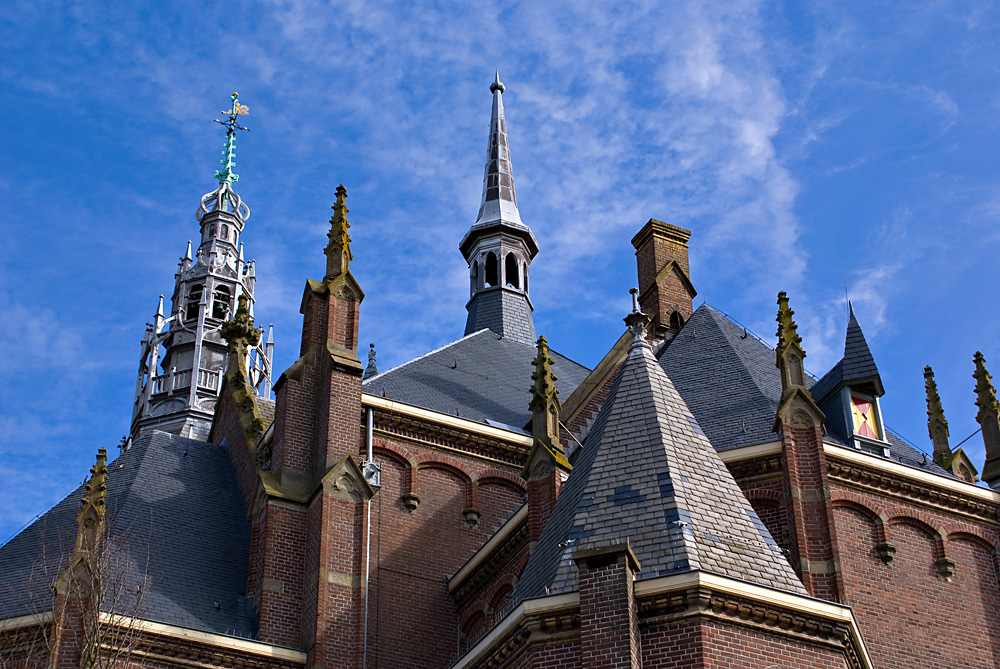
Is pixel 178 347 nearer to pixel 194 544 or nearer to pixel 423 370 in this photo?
pixel 423 370

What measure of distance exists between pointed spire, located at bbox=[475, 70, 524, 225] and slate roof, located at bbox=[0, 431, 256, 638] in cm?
2094

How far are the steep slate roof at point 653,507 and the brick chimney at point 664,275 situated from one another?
14025mm

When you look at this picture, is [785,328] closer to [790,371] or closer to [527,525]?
[790,371]

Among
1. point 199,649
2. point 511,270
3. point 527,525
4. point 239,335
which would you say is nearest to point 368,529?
point 527,525

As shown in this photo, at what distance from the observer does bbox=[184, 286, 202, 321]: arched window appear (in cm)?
5875

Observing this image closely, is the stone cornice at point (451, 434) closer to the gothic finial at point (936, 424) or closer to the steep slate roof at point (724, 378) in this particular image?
the steep slate roof at point (724, 378)

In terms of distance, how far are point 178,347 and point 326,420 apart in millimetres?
31439

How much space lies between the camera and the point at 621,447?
21.0 metres

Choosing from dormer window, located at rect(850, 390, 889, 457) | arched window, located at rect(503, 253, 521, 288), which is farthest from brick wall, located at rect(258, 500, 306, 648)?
arched window, located at rect(503, 253, 521, 288)

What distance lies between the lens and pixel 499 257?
46.6 meters

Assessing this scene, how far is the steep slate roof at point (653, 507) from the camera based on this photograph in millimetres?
18734

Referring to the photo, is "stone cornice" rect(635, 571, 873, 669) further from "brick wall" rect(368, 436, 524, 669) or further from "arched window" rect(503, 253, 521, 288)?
"arched window" rect(503, 253, 521, 288)

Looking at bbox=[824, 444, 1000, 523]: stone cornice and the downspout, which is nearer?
bbox=[824, 444, 1000, 523]: stone cornice

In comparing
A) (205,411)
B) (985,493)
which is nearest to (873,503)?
(985,493)
